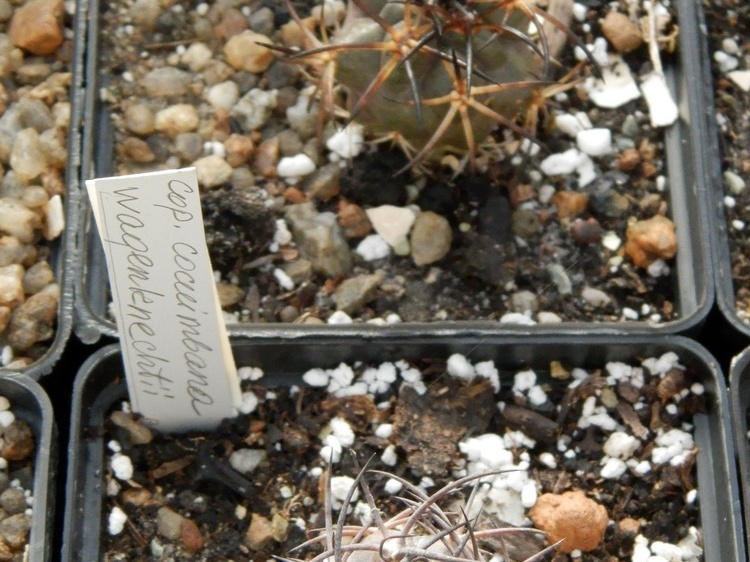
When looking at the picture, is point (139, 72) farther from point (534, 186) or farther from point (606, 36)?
point (606, 36)

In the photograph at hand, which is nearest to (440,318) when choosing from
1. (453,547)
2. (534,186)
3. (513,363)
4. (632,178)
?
(513,363)

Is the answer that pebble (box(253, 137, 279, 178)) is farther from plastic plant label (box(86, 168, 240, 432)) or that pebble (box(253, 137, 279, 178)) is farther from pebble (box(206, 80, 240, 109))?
plastic plant label (box(86, 168, 240, 432))

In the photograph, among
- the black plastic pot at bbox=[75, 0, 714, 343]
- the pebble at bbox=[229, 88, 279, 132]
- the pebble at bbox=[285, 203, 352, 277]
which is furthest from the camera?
the pebble at bbox=[229, 88, 279, 132]

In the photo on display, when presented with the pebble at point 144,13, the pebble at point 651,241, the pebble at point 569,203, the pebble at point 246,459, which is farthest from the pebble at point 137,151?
the pebble at point 651,241

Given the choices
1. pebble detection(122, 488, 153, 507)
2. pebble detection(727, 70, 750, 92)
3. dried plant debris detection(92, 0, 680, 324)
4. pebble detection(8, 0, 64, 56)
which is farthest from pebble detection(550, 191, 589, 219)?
pebble detection(8, 0, 64, 56)

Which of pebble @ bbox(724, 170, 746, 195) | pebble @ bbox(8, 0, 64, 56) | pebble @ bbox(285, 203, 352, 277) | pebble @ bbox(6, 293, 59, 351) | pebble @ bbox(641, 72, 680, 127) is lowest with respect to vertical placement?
pebble @ bbox(6, 293, 59, 351)

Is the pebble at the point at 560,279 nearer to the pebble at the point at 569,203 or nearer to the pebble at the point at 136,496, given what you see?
the pebble at the point at 569,203

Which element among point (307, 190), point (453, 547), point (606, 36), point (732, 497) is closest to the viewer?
point (453, 547)

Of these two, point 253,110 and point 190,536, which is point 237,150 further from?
point 190,536
